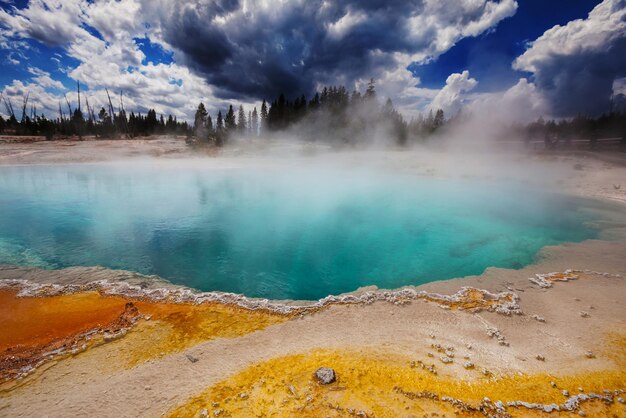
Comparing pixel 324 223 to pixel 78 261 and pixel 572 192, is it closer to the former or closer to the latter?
pixel 78 261

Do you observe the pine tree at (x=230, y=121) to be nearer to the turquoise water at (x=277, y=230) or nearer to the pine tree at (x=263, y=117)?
the pine tree at (x=263, y=117)

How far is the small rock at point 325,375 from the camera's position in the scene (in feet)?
12.0

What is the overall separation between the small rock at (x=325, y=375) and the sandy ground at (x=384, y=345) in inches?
15.1

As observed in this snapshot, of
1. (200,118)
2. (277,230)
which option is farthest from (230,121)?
(277,230)

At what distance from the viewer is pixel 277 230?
36.7 ft

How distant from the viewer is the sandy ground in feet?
11.6

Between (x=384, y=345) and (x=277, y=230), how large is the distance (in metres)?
7.30

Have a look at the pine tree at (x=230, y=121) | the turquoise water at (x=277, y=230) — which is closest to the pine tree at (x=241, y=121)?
the pine tree at (x=230, y=121)

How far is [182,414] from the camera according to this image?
10.7 feet

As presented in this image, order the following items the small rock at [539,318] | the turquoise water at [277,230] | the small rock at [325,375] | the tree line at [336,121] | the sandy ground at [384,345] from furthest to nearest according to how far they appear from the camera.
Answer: the tree line at [336,121] < the turquoise water at [277,230] < the small rock at [539,318] < the small rock at [325,375] < the sandy ground at [384,345]

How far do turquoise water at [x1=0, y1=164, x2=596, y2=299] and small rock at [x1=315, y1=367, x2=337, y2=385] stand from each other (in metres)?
2.84

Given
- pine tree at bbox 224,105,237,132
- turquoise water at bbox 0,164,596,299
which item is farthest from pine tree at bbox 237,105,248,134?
turquoise water at bbox 0,164,596,299

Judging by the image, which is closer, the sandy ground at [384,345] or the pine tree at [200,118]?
the sandy ground at [384,345]

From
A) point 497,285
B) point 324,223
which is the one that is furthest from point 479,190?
point 497,285
